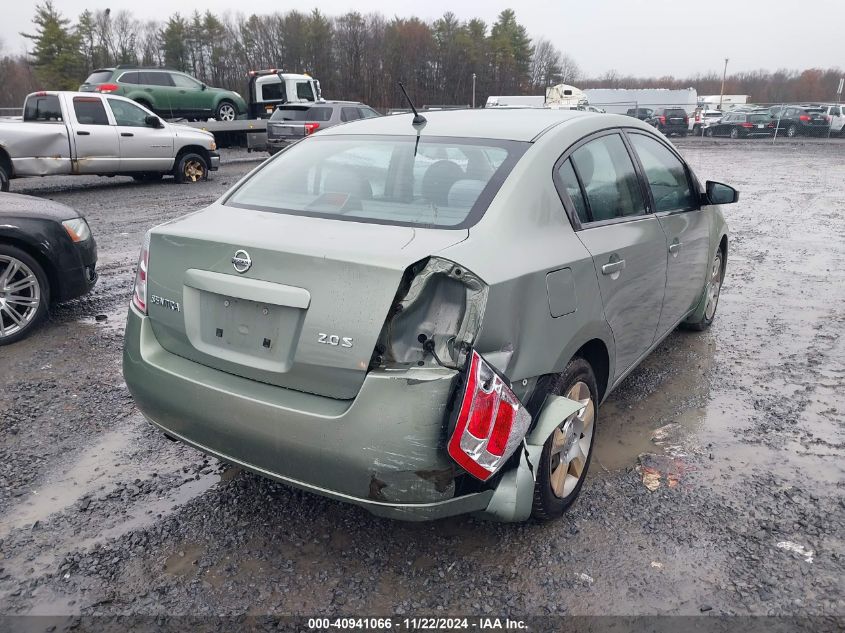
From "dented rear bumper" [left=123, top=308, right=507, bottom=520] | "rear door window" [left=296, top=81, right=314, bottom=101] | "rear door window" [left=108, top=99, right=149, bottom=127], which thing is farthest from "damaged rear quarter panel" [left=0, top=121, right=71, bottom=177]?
"rear door window" [left=296, top=81, right=314, bottom=101]

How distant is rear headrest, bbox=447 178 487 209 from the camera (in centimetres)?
260

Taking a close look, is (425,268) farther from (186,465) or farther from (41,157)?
(41,157)

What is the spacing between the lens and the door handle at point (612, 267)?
9.44ft

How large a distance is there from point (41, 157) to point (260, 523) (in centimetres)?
1136

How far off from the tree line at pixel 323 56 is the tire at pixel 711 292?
56275 millimetres

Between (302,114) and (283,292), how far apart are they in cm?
1619

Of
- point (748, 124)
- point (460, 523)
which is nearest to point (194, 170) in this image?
point (460, 523)

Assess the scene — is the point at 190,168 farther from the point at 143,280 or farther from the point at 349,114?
the point at 143,280

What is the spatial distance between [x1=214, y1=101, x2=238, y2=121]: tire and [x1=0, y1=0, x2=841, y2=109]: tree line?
120ft

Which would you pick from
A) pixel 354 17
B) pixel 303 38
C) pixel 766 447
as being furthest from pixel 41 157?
pixel 354 17

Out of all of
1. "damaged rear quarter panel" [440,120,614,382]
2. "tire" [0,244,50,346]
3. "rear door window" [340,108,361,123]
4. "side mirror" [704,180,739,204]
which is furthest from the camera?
"rear door window" [340,108,361,123]

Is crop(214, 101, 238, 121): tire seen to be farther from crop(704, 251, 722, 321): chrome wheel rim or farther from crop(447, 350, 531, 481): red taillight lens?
crop(447, 350, 531, 481): red taillight lens

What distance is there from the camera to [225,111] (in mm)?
21766

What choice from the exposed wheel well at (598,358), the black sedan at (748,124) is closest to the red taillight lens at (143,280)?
the exposed wheel well at (598,358)
